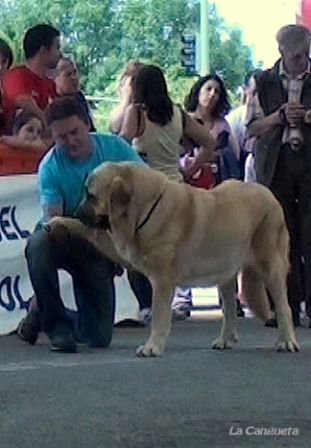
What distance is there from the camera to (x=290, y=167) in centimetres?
1116

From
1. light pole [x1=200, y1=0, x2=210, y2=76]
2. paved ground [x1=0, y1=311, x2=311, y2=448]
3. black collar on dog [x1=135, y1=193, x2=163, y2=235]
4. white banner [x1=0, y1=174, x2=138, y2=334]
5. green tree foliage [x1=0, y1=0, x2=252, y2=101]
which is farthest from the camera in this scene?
green tree foliage [x1=0, y1=0, x2=252, y2=101]

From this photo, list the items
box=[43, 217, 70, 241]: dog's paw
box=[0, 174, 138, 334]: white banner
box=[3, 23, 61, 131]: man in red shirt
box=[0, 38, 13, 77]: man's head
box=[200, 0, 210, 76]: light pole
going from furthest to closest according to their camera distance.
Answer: box=[200, 0, 210, 76]: light pole
box=[0, 38, 13, 77]: man's head
box=[3, 23, 61, 131]: man in red shirt
box=[0, 174, 138, 334]: white banner
box=[43, 217, 70, 241]: dog's paw

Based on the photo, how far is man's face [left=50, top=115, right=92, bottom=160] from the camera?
352 inches

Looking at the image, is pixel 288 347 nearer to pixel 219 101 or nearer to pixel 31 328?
pixel 31 328

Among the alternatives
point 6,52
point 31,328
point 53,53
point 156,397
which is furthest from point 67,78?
point 156,397

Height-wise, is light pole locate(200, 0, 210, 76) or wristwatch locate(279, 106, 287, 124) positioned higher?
wristwatch locate(279, 106, 287, 124)

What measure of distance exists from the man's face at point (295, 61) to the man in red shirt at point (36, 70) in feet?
6.00

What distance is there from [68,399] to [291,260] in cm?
463

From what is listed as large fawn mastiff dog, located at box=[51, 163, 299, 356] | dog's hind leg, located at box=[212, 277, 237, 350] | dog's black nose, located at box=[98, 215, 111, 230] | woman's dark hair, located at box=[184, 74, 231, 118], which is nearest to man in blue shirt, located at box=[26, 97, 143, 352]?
large fawn mastiff dog, located at box=[51, 163, 299, 356]

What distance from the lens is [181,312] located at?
1220cm

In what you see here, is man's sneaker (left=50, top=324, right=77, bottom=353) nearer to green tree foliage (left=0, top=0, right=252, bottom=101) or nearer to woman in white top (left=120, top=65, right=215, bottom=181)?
woman in white top (left=120, top=65, right=215, bottom=181)

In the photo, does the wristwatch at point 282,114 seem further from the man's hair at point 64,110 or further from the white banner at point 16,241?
the man's hair at point 64,110

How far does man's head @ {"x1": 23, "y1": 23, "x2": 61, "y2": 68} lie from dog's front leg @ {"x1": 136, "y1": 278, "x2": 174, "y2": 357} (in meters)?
3.41

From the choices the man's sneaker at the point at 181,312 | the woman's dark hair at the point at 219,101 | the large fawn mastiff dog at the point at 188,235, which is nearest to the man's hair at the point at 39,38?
the woman's dark hair at the point at 219,101
